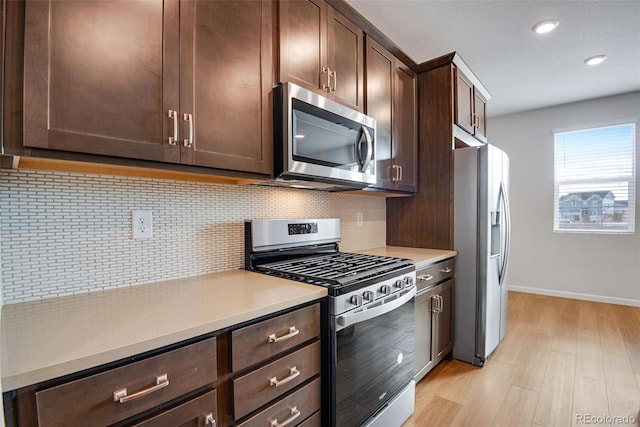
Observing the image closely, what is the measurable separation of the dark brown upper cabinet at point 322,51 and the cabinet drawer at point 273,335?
109 cm

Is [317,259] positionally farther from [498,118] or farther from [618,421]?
[498,118]

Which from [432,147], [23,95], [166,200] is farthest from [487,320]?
[23,95]

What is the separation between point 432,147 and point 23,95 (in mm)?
2480

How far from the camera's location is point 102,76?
920 millimetres

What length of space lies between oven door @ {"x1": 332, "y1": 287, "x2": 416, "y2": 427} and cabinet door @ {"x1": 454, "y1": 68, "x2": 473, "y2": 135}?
164 cm

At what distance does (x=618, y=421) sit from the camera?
1.69m

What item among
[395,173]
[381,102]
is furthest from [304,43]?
[395,173]

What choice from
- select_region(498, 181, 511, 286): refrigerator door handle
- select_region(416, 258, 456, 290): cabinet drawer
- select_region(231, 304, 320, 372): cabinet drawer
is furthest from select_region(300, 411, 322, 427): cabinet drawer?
select_region(498, 181, 511, 286): refrigerator door handle

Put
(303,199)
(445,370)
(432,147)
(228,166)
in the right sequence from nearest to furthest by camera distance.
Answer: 1. (228,166)
2. (303,199)
3. (445,370)
4. (432,147)

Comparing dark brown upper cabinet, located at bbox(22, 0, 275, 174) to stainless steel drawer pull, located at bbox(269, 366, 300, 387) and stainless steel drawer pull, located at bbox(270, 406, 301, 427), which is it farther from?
stainless steel drawer pull, located at bbox(270, 406, 301, 427)

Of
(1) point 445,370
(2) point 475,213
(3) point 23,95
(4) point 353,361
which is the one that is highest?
(3) point 23,95

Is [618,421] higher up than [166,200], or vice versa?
[166,200]

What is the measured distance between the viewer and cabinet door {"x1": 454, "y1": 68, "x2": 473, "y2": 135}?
252cm

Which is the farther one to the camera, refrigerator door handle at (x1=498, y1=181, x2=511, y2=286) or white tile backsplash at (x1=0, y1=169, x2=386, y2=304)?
refrigerator door handle at (x1=498, y1=181, x2=511, y2=286)
